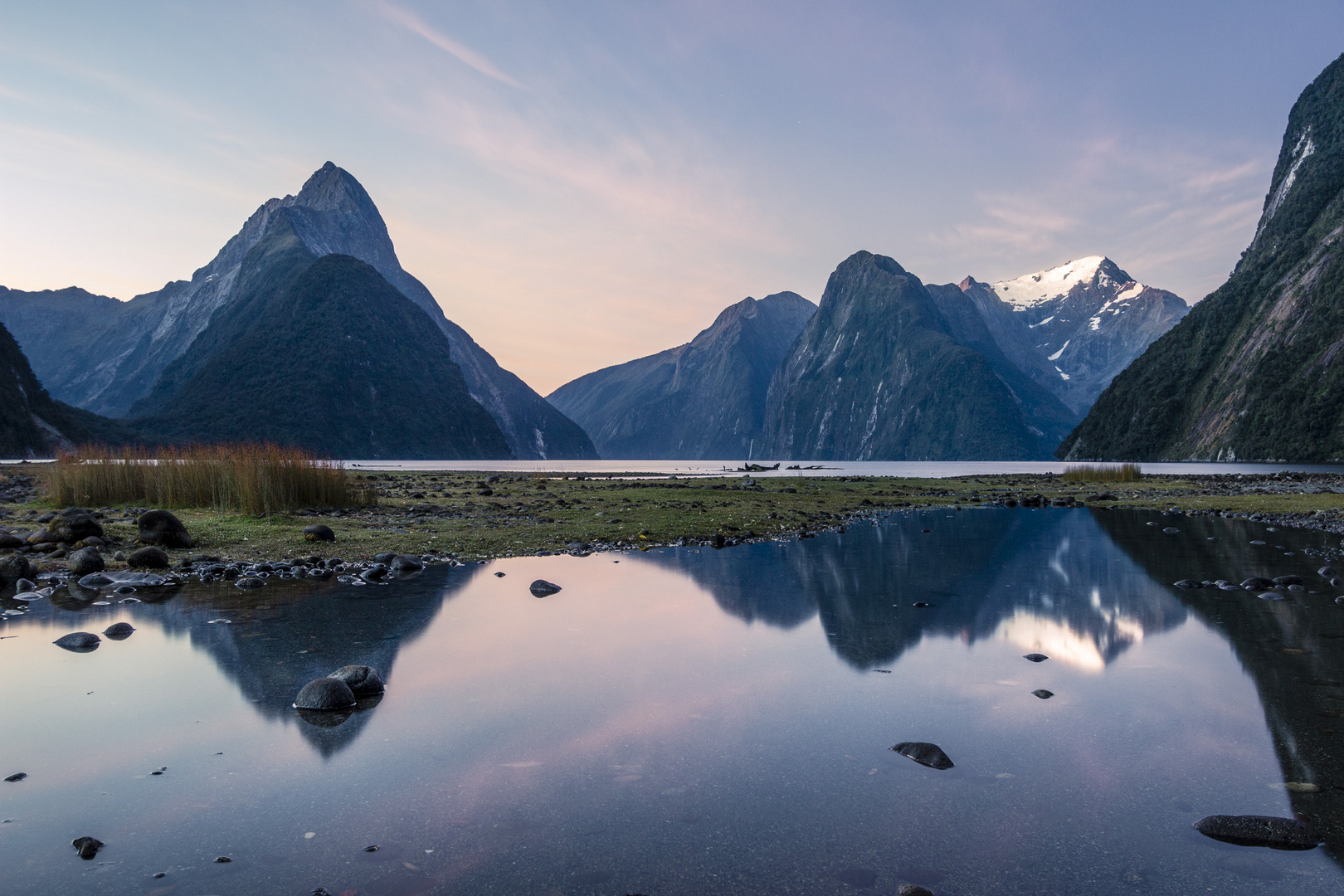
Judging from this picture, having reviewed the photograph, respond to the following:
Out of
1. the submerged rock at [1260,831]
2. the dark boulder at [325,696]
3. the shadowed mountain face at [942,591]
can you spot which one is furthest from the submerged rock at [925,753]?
the dark boulder at [325,696]

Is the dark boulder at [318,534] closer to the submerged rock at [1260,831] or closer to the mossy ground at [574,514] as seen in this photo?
the mossy ground at [574,514]

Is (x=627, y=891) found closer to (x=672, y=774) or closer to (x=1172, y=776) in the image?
(x=672, y=774)

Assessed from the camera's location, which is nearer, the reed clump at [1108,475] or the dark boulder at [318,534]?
the dark boulder at [318,534]

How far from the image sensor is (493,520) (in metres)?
29.5

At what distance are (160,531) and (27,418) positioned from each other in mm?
144867

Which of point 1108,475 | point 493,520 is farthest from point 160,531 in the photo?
point 1108,475

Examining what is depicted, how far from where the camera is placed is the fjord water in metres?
5.12

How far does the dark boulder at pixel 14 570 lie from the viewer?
16598 mm

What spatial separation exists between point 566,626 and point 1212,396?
187677mm

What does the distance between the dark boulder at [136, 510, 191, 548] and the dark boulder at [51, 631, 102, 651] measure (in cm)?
981

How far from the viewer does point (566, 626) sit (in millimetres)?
12688

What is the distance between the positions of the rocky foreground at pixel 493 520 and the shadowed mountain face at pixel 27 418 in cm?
8945

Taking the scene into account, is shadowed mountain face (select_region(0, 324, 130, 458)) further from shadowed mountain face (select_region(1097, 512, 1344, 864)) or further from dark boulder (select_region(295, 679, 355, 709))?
shadowed mountain face (select_region(1097, 512, 1344, 864))

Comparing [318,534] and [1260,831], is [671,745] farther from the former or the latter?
[318,534]
